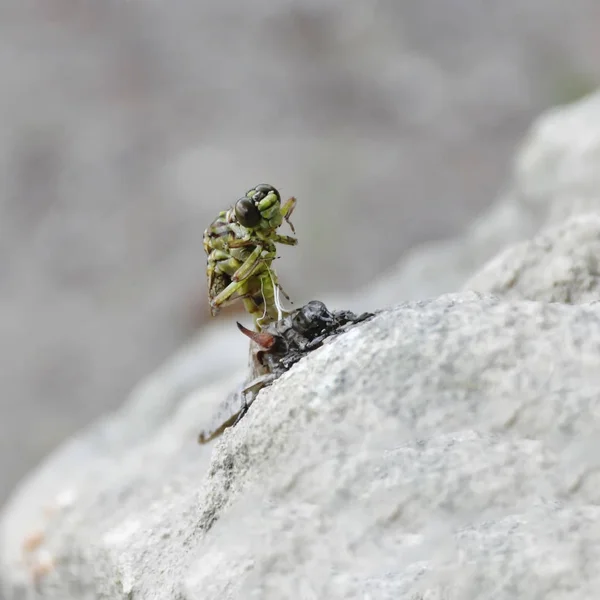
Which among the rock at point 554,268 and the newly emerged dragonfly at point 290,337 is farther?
the rock at point 554,268

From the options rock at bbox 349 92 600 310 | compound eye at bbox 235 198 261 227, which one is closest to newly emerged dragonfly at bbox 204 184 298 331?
compound eye at bbox 235 198 261 227

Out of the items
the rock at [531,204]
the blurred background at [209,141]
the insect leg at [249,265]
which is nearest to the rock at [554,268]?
the insect leg at [249,265]

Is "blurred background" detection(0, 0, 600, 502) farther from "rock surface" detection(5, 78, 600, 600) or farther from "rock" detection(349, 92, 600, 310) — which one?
"rock surface" detection(5, 78, 600, 600)

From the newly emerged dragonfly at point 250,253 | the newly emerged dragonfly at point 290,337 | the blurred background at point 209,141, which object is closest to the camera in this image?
the newly emerged dragonfly at point 290,337

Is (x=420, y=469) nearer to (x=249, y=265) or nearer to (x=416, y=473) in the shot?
(x=416, y=473)

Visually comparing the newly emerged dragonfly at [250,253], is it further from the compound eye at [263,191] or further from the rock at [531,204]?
the rock at [531,204]

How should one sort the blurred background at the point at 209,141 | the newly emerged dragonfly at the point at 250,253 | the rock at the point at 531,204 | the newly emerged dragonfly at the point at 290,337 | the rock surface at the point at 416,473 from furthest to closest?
the blurred background at the point at 209,141, the rock at the point at 531,204, the newly emerged dragonfly at the point at 250,253, the newly emerged dragonfly at the point at 290,337, the rock surface at the point at 416,473

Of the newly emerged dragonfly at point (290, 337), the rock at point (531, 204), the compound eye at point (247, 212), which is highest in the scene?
the rock at point (531, 204)

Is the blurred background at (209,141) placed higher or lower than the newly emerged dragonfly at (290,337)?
higher
